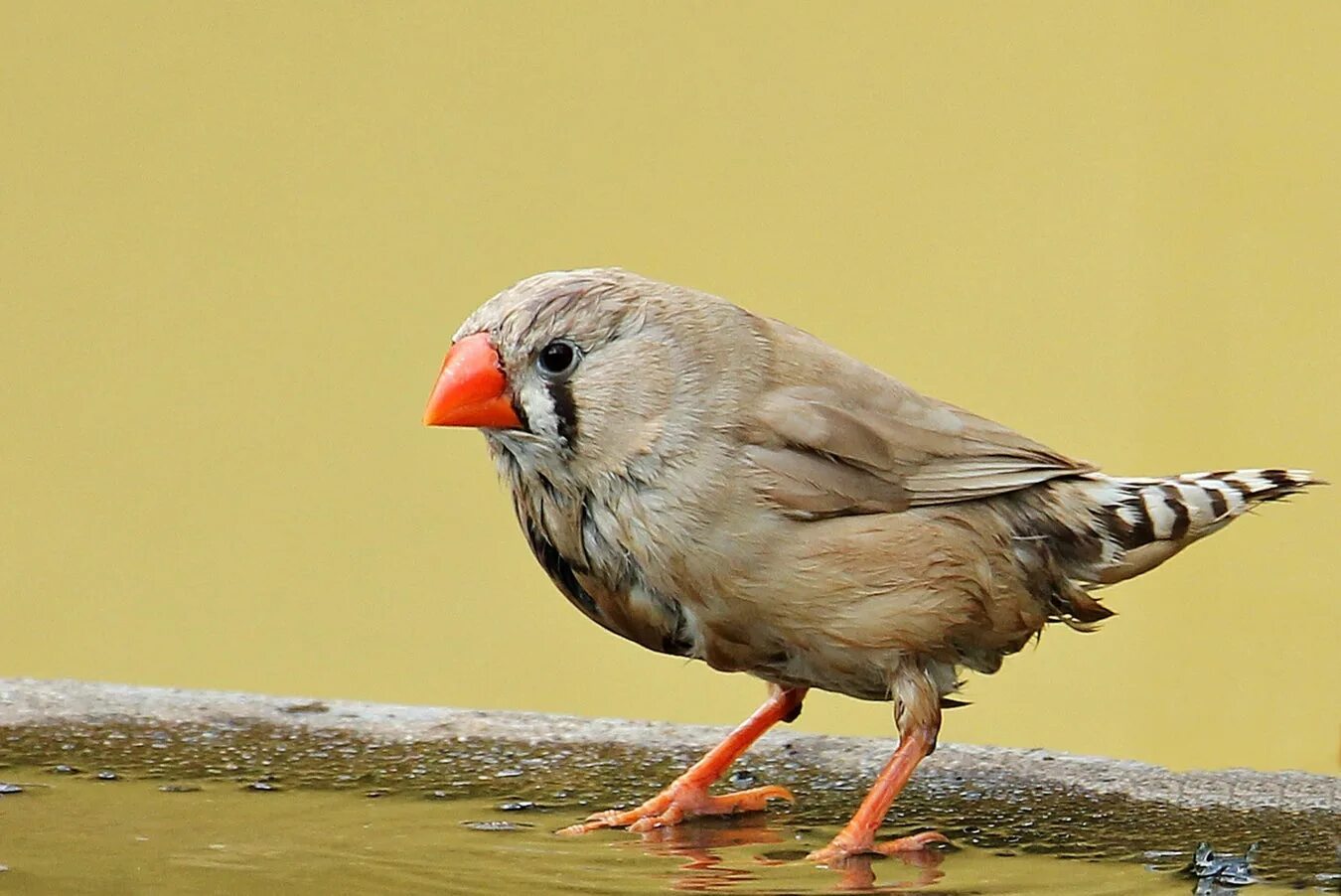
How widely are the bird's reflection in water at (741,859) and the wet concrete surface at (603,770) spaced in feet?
0.36

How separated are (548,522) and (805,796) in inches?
29.0

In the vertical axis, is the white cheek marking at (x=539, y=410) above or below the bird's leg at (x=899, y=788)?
above

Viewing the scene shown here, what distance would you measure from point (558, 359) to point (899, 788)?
2.69 feet

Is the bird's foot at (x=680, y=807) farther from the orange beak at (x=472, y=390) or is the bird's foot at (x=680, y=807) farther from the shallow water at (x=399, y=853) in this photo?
the orange beak at (x=472, y=390)

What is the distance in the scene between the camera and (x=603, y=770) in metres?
3.63

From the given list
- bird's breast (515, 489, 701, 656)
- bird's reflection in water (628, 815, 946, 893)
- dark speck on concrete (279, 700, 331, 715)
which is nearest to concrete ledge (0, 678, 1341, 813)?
dark speck on concrete (279, 700, 331, 715)

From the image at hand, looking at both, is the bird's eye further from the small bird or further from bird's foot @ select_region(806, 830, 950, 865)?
bird's foot @ select_region(806, 830, 950, 865)

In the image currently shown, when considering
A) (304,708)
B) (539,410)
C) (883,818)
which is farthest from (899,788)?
(304,708)

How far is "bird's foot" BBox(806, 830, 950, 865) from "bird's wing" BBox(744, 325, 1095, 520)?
48cm

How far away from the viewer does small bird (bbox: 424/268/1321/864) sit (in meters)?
2.97

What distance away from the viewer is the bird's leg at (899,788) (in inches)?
115

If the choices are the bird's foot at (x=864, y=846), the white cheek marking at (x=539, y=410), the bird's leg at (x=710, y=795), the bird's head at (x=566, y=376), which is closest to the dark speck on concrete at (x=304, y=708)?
the bird's leg at (x=710, y=795)

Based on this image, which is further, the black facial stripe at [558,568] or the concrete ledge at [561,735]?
the concrete ledge at [561,735]

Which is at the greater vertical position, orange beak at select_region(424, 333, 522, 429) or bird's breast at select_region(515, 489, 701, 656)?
orange beak at select_region(424, 333, 522, 429)
